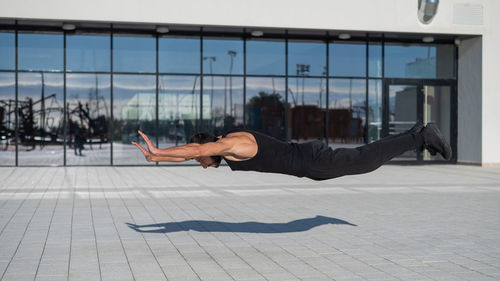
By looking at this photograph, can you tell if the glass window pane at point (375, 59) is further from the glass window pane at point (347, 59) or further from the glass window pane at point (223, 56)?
the glass window pane at point (223, 56)

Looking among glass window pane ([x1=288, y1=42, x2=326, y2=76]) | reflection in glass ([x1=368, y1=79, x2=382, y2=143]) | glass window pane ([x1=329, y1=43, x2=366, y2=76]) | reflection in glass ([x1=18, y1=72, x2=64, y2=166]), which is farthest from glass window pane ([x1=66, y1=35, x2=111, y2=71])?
reflection in glass ([x1=368, y1=79, x2=382, y2=143])

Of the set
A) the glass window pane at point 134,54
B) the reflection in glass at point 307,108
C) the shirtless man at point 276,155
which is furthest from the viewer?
the reflection in glass at point 307,108

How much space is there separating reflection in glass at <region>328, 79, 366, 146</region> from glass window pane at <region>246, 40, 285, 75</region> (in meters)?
1.94

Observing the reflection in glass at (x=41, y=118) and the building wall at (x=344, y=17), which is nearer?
the building wall at (x=344, y=17)

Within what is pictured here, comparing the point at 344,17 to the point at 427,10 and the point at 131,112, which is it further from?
the point at 131,112

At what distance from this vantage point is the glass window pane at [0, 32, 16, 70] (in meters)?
18.9

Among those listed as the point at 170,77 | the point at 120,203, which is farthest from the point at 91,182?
the point at 170,77

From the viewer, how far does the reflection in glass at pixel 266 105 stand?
800 inches

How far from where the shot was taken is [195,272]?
17.0 ft

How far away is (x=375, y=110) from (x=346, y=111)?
1.04 metres

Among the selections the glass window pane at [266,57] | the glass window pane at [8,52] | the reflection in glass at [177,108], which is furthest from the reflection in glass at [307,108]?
the glass window pane at [8,52]

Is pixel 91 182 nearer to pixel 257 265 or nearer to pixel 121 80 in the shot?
pixel 121 80

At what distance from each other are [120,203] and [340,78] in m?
12.3

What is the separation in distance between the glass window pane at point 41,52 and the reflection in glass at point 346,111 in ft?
29.9
